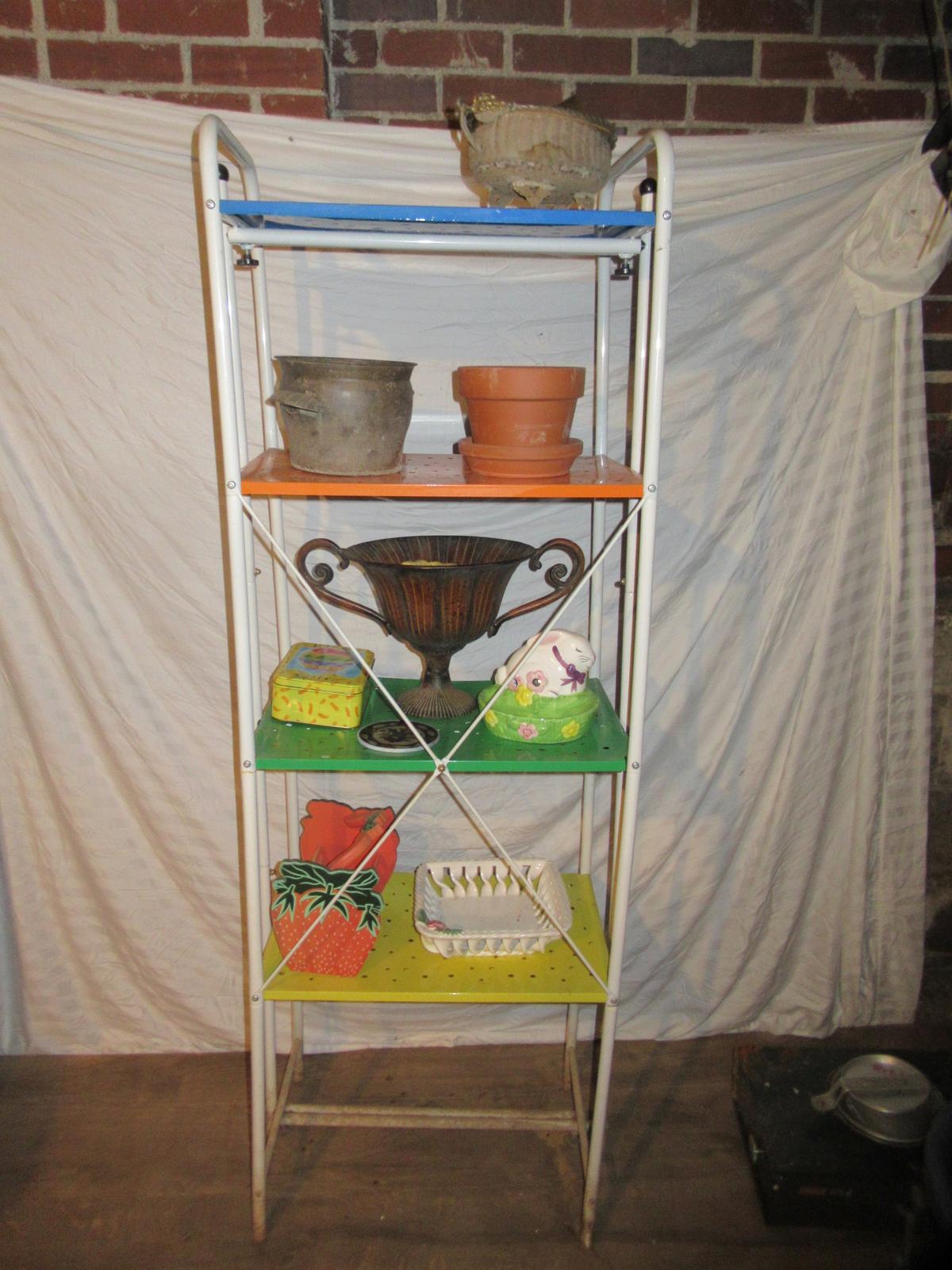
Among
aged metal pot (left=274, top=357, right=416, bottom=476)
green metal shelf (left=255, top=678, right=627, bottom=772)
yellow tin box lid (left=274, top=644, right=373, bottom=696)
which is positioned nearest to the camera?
aged metal pot (left=274, top=357, right=416, bottom=476)

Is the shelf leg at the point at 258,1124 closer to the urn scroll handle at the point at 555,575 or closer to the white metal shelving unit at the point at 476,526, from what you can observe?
the white metal shelving unit at the point at 476,526

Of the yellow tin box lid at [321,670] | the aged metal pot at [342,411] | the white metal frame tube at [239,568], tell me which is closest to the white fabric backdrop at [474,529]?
the yellow tin box lid at [321,670]

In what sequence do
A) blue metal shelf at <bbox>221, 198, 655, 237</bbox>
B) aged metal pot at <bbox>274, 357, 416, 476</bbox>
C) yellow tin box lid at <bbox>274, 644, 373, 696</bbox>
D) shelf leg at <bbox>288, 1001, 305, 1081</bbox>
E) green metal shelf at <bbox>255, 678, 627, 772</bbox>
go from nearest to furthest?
blue metal shelf at <bbox>221, 198, 655, 237</bbox>
aged metal pot at <bbox>274, 357, 416, 476</bbox>
green metal shelf at <bbox>255, 678, 627, 772</bbox>
yellow tin box lid at <bbox>274, 644, 373, 696</bbox>
shelf leg at <bbox>288, 1001, 305, 1081</bbox>

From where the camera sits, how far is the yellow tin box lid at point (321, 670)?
150 cm

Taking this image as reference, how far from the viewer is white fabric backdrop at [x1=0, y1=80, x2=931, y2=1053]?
1582mm

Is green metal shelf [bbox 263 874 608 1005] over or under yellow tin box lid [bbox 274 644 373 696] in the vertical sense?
under

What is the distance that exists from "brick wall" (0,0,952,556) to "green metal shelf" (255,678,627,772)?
103 cm

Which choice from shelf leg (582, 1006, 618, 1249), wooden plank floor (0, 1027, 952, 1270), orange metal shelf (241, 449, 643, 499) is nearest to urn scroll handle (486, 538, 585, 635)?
orange metal shelf (241, 449, 643, 499)

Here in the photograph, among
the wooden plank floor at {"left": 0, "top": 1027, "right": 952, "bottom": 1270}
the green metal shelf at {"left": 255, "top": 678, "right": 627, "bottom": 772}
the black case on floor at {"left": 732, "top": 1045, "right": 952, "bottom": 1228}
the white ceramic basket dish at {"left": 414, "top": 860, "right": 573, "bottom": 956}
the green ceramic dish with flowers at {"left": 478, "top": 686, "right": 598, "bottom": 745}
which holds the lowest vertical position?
the wooden plank floor at {"left": 0, "top": 1027, "right": 952, "bottom": 1270}

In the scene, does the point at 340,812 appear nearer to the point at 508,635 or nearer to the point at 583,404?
the point at 508,635

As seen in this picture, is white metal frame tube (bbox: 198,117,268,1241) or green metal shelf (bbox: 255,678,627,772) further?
green metal shelf (bbox: 255,678,627,772)

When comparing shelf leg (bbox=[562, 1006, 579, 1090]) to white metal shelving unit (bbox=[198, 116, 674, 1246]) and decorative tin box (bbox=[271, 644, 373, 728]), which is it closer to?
white metal shelving unit (bbox=[198, 116, 674, 1246])

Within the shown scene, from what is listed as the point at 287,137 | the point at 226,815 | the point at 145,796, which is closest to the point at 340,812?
the point at 226,815

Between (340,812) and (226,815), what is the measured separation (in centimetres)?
28
